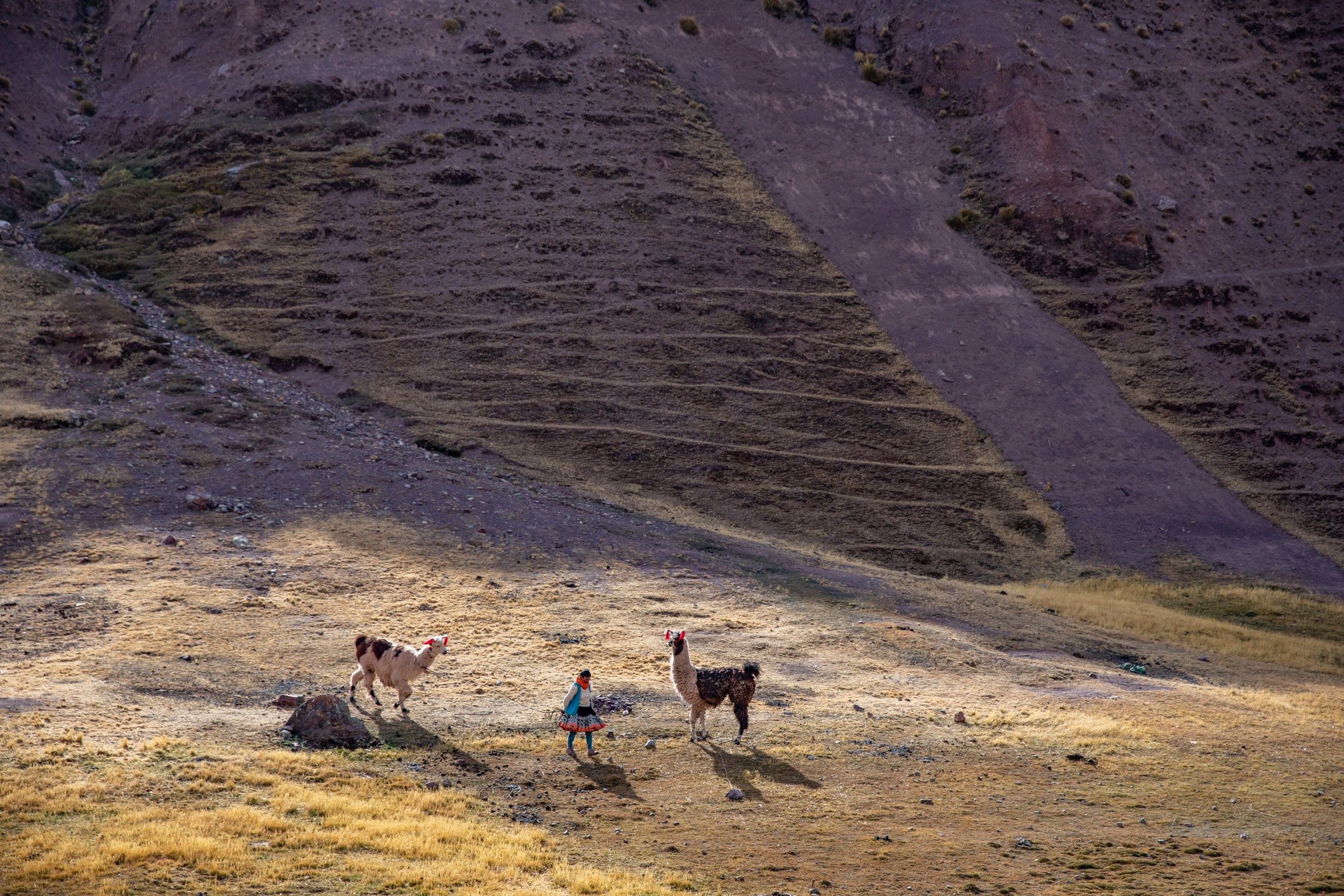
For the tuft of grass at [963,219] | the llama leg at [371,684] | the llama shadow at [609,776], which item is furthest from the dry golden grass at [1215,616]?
the tuft of grass at [963,219]

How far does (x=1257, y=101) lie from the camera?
5766 centimetres

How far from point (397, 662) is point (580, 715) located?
10.6 feet

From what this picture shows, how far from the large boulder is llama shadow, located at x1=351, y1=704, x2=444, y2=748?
368 millimetres

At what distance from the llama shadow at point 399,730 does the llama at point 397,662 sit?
264mm

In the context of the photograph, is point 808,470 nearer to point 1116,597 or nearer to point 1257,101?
point 1116,597

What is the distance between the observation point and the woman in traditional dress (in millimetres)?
13258

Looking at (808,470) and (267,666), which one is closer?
(267,666)

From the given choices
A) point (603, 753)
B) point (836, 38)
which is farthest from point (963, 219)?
point (603, 753)

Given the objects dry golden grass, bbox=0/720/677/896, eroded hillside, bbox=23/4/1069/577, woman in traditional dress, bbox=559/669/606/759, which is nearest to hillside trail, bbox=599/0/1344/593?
eroded hillside, bbox=23/4/1069/577

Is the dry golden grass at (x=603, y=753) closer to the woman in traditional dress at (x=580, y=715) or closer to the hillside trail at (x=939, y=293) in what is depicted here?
the woman in traditional dress at (x=580, y=715)

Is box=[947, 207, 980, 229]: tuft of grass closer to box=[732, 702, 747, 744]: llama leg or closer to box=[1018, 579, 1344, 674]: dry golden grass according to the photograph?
box=[1018, 579, 1344, 674]: dry golden grass

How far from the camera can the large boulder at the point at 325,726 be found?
13.1 meters

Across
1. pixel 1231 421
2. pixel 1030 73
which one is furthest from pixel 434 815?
pixel 1030 73

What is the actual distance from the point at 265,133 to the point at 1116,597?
142ft
